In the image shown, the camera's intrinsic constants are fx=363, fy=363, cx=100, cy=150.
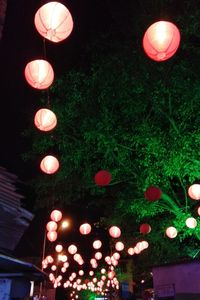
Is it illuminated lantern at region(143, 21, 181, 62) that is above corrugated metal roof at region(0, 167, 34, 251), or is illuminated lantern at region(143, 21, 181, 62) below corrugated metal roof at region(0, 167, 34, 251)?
above

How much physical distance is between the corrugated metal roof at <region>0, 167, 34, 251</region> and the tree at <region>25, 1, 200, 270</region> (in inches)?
245

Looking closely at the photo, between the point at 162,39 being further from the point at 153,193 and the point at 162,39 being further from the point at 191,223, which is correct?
the point at 191,223

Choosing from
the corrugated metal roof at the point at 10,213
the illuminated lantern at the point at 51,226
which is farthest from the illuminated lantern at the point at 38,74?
the illuminated lantern at the point at 51,226

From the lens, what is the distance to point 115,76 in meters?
12.8

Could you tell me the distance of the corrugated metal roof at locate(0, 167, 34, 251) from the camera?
724cm

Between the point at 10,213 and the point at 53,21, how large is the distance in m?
3.83

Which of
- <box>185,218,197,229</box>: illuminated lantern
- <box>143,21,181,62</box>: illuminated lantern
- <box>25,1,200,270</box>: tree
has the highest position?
<box>25,1,200,270</box>: tree

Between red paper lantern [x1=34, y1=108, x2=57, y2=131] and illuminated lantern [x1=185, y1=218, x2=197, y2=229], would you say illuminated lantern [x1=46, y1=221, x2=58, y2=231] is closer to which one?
illuminated lantern [x1=185, y1=218, x2=197, y2=229]

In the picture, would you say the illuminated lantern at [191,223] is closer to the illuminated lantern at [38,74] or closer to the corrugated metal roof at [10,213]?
the corrugated metal roof at [10,213]

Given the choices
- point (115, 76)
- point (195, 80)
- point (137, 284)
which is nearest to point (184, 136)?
point (195, 80)

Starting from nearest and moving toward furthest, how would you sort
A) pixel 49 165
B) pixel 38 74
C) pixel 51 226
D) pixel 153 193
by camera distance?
pixel 38 74
pixel 49 165
pixel 153 193
pixel 51 226

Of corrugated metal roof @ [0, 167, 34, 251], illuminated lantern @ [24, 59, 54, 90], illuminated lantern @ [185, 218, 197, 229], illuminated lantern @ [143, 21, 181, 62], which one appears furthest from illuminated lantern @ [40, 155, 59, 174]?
illuminated lantern @ [185, 218, 197, 229]

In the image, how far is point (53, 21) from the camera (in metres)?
6.74

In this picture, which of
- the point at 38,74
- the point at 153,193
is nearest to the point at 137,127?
the point at 153,193
